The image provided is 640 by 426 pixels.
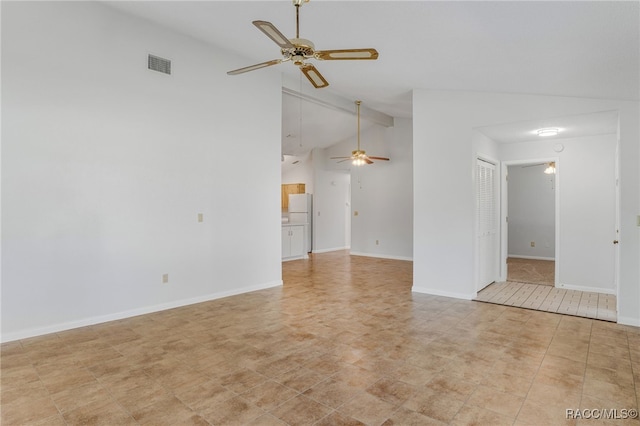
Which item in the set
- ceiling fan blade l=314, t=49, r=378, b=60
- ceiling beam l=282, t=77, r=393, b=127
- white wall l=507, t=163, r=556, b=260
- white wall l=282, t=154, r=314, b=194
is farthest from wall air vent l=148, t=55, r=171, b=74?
white wall l=507, t=163, r=556, b=260

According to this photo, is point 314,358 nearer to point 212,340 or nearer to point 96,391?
point 212,340

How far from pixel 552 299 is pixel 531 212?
4.52 metres

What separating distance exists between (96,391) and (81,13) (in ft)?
12.8

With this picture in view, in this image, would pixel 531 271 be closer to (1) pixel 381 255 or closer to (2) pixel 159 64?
(1) pixel 381 255

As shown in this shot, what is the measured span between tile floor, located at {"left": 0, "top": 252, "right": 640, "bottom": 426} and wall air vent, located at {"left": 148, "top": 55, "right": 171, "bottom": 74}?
3124 millimetres

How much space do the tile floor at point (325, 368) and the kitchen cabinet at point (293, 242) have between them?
13.7 ft

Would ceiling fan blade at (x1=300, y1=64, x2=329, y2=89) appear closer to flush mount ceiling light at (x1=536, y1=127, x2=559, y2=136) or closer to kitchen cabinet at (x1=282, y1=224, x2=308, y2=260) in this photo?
flush mount ceiling light at (x1=536, y1=127, x2=559, y2=136)

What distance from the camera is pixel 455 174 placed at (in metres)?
5.19

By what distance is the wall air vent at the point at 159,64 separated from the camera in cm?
448

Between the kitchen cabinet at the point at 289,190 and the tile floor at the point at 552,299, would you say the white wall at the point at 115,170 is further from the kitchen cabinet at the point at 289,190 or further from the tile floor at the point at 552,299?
the kitchen cabinet at the point at 289,190

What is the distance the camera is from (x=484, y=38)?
3236mm

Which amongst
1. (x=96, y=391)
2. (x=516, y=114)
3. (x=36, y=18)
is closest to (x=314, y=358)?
(x=96, y=391)

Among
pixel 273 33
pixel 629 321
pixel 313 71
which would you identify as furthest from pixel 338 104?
pixel 629 321

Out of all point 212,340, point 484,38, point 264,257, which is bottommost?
point 212,340
